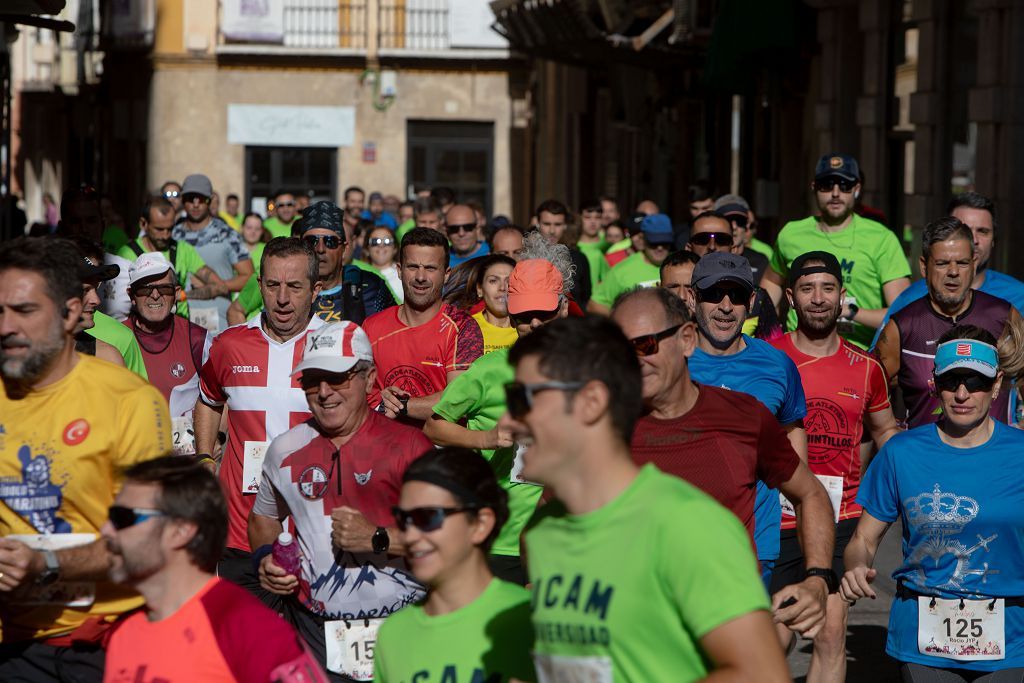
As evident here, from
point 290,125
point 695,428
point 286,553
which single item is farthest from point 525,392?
point 290,125

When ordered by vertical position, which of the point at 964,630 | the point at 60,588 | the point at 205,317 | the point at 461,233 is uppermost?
the point at 461,233

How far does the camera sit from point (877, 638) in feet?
28.9

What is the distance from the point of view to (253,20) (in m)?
37.6

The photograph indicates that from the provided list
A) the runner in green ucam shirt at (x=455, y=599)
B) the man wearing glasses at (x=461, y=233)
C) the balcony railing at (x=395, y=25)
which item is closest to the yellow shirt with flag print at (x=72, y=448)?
the runner in green ucam shirt at (x=455, y=599)

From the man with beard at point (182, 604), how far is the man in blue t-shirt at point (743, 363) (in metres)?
2.52

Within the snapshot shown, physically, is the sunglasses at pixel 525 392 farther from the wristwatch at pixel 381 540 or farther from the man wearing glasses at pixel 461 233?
the man wearing glasses at pixel 461 233

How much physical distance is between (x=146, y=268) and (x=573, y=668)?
5360 millimetres

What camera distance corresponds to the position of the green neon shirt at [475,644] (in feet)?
13.7

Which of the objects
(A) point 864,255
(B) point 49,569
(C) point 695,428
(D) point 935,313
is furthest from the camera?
(A) point 864,255

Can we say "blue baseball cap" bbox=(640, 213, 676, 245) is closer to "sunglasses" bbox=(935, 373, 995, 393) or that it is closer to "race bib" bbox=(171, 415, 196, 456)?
"race bib" bbox=(171, 415, 196, 456)

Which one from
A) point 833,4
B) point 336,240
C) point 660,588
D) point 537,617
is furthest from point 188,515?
point 833,4

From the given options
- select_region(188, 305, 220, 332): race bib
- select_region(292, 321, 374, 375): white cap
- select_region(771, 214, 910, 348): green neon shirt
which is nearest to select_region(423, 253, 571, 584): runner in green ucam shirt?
select_region(292, 321, 374, 375): white cap

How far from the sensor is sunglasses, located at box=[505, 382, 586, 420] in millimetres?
3637

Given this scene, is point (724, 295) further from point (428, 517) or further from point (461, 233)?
point (461, 233)
